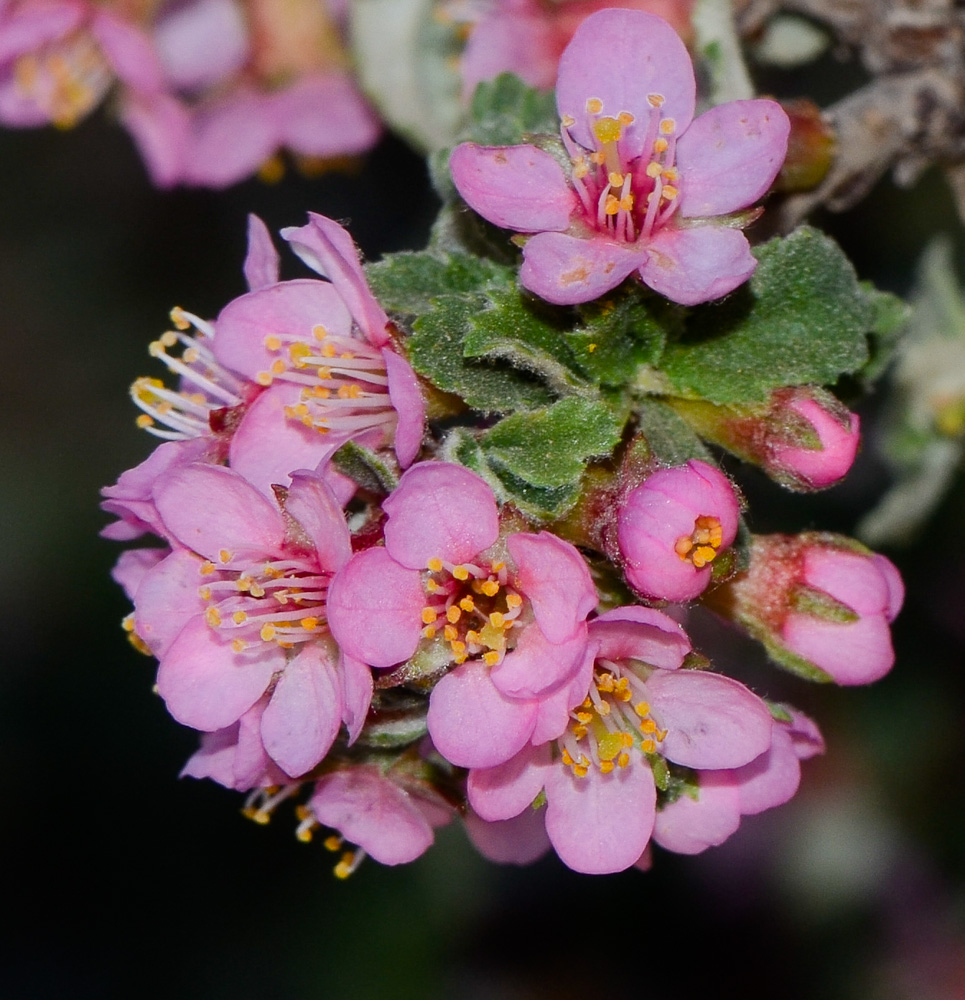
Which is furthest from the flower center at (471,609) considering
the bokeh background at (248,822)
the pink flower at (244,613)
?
the bokeh background at (248,822)

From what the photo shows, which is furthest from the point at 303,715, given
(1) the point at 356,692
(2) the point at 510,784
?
(2) the point at 510,784

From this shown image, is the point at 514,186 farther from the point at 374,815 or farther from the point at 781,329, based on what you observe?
the point at 374,815

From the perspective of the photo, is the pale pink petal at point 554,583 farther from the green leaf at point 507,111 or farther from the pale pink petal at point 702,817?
the green leaf at point 507,111

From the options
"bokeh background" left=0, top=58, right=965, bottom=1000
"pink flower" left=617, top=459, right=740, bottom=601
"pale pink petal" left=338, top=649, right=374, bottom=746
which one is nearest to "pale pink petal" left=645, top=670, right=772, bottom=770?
"pink flower" left=617, top=459, right=740, bottom=601

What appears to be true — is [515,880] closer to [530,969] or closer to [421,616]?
[530,969]

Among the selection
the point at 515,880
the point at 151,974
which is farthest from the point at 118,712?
the point at 515,880
